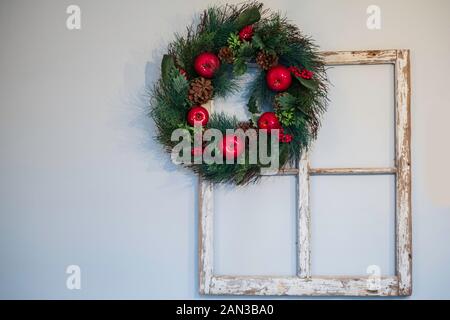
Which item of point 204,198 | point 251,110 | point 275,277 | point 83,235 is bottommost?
point 275,277

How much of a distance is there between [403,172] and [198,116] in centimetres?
62

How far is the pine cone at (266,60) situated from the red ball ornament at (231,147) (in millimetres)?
226

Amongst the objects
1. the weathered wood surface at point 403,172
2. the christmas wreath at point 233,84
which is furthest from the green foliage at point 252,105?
the weathered wood surface at point 403,172

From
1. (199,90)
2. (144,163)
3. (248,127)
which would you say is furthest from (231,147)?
(144,163)

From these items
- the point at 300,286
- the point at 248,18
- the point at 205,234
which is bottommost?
the point at 300,286

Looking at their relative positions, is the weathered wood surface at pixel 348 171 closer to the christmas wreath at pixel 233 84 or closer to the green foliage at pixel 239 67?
the christmas wreath at pixel 233 84

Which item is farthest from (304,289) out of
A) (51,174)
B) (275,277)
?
(51,174)

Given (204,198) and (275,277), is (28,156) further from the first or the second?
(275,277)

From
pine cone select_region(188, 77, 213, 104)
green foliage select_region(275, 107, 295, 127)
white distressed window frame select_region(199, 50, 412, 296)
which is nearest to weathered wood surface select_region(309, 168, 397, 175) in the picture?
white distressed window frame select_region(199, 50, 412, 296)

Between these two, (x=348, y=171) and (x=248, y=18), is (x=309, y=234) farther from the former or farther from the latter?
(x=248, y=18)

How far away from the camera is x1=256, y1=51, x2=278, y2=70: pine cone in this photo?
1494mm

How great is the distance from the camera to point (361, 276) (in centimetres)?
153

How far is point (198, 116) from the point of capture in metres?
1.50
